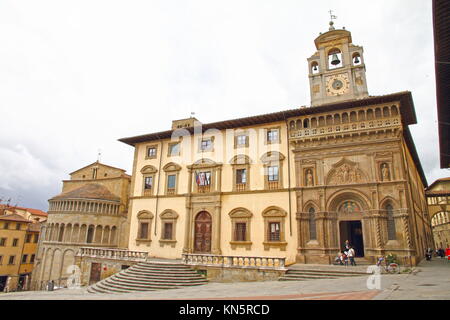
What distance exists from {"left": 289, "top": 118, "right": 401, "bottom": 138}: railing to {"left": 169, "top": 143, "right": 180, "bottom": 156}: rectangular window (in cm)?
1124

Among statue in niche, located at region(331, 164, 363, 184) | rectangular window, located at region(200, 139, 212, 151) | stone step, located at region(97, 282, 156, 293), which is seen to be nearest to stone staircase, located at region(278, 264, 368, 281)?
statue in niche, located at region(331, 164, 363, 184)

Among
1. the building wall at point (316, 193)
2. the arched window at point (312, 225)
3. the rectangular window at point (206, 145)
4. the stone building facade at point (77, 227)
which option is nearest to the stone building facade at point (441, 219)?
the building wall at point (316, 193)

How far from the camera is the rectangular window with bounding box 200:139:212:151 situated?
28.2 meters

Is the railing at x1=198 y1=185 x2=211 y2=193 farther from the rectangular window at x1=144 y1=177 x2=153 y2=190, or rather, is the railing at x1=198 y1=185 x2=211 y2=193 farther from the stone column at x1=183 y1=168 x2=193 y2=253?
the rectangular window at x1=144 y1=177 x2=153 y2=190

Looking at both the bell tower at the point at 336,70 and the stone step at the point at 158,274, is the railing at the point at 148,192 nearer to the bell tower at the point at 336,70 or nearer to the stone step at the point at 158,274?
the stone step at the point at 158,274

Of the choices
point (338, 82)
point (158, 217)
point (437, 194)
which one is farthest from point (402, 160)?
point (437, 194)

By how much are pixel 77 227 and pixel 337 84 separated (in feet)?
108

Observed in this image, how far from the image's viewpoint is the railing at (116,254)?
23.1 metres

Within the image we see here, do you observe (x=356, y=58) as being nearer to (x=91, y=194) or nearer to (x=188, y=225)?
(x=188, y=225)
